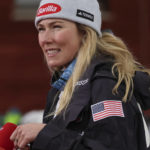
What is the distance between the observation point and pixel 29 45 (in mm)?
9727

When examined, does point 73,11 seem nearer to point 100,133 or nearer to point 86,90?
point 86,90

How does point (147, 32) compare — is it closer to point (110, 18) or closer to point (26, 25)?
point (110, 18)

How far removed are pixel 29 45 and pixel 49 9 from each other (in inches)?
262

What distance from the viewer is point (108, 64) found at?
2.78 metres

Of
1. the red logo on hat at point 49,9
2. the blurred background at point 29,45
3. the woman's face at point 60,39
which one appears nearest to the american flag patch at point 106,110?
the woman's face at point 60,39

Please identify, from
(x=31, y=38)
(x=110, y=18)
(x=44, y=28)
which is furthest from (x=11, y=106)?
(x=44, y=28)

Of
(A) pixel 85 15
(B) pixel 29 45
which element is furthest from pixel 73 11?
(B) pixel 29 45

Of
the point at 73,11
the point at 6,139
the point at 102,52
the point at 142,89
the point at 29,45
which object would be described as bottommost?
the point at 29,45

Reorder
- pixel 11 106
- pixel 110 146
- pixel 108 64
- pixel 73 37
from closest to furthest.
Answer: pixel 110 146 → pixel 108 64 → pixel 73 37 → pixel 11 106

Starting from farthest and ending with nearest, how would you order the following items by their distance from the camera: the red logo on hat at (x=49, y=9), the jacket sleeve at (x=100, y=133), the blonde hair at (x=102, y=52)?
the red logo on hat at (x=49, y=9)
the blonde hair at (x=102, y=52)
the jacket sleeve at (x=100, y=133)

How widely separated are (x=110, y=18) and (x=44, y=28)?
6906mm

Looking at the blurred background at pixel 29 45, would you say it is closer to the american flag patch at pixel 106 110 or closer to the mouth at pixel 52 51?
the mouth at pixel 52 51

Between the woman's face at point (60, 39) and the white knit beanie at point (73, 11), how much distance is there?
0.15ft

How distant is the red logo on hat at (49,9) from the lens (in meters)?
3.07
